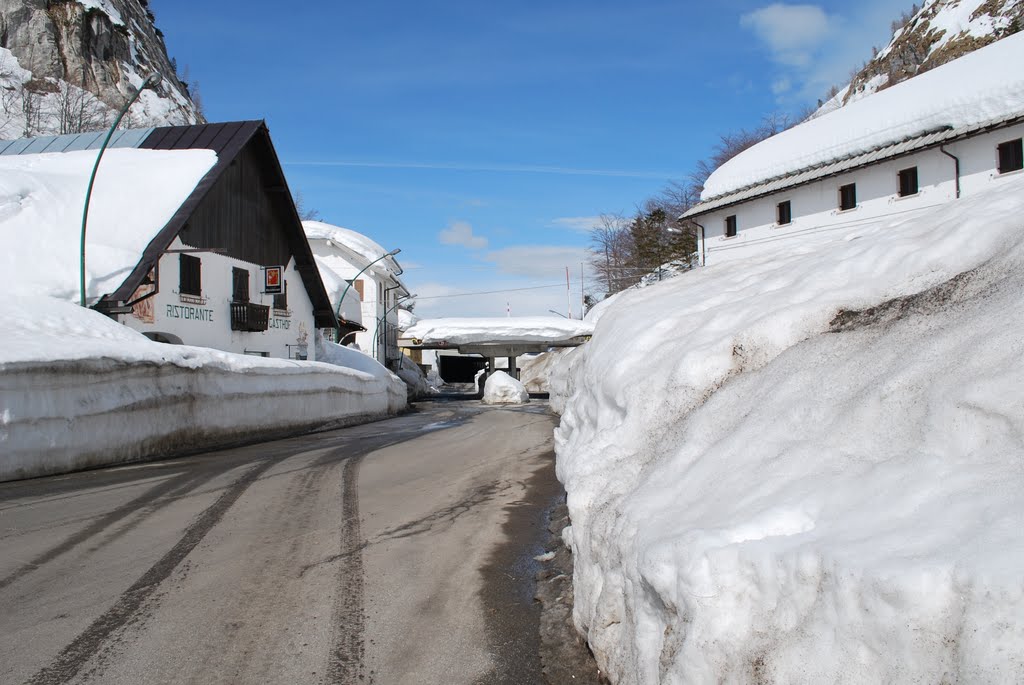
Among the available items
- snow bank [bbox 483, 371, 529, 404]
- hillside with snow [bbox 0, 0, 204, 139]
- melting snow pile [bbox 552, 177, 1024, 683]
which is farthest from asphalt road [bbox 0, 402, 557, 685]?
hillside with snow [bbox 0, 0, 204, 139]

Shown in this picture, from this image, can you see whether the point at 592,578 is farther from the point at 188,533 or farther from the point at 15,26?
the point at 15,26

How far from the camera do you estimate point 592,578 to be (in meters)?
4.04

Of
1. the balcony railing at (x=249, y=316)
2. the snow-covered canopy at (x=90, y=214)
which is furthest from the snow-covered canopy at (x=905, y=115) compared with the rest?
the snow-covered canopy at (x=90, y=214)

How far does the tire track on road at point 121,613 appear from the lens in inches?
152

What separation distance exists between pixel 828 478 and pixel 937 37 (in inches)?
2036

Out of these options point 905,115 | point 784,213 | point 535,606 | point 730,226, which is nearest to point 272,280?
point 730,226

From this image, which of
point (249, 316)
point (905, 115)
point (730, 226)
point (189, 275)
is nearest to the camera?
point (189, 275)

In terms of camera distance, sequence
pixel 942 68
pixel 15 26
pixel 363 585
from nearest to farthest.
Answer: pixel 363 585 → pixel 942 68 → pixel 15 26

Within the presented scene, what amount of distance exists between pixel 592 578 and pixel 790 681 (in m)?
1.73

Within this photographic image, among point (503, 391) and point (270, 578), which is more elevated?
point (503, 391)

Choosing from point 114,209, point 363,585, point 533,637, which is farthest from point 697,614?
point 114,209

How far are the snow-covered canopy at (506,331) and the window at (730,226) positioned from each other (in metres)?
17.7

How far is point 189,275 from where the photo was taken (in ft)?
69.7

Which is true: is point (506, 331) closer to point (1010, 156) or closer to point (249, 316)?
point (249, 316)
